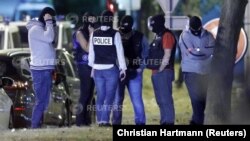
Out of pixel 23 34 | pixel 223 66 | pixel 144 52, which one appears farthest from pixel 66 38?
pixel 223 66

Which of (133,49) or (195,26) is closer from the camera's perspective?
(195,26)

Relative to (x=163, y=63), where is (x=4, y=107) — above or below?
below

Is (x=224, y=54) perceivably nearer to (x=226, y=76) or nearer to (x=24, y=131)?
(x=226, y=76)

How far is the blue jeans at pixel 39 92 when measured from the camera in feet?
45.0

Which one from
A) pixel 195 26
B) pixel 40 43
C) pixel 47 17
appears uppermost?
pixel 47 17

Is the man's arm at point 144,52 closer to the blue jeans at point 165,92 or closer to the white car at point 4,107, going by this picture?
the blue jeans at point 165,92

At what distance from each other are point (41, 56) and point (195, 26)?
2.43 metres

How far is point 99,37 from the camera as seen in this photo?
1374 centimetres

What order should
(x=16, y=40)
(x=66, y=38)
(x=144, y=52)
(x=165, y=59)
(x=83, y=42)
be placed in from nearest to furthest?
(x=165, y=59)
(x=144, y=52)
(x=83, y=42)
(x=16, y=40)
(x=66, y=38)

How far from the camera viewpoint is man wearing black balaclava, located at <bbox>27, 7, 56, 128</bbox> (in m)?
13.7

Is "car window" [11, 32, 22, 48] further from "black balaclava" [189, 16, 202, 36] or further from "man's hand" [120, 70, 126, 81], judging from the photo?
"black balaclava" [189, 16, 202, 36]

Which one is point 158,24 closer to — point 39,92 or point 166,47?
point 166,47

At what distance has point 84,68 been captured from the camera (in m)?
14.2

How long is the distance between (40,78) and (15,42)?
9.69 metres
